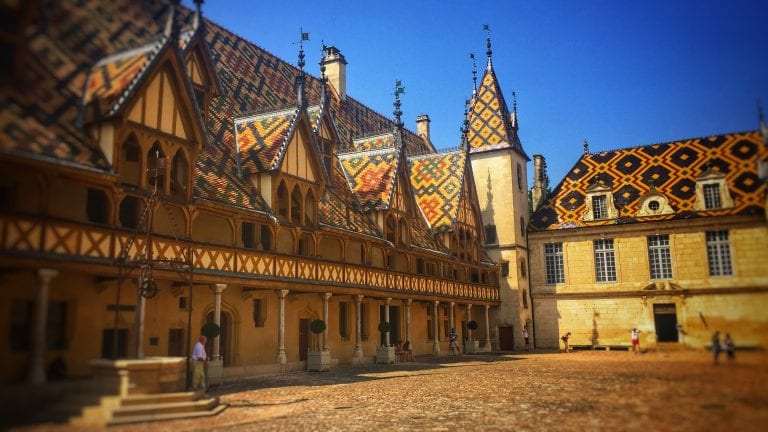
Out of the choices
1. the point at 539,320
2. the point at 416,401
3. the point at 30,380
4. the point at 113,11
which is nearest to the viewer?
the point at 113,11

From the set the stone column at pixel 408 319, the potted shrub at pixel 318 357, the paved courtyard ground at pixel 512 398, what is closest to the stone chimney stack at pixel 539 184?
the stone column at pixel 408 319

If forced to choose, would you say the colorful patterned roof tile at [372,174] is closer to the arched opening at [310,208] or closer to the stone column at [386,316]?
the stone column at [386,316]

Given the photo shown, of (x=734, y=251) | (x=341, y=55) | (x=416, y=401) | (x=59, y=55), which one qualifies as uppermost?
(x=341, y=55)

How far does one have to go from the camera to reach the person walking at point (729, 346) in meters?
5.27

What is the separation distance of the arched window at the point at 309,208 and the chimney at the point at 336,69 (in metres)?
15.7

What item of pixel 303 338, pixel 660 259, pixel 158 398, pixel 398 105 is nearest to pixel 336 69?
pixel 398 105

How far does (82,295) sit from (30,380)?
3.77 metres

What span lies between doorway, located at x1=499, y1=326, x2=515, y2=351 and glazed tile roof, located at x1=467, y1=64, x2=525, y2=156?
43.4 ft

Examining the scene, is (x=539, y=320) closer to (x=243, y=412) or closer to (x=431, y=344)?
(x=431, y=344)

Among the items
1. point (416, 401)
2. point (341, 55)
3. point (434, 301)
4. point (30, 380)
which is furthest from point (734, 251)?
point (341, 55)

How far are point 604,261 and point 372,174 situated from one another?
57.1 ft

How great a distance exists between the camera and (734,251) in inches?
228

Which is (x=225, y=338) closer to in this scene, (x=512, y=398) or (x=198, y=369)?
(x=198, y=369)

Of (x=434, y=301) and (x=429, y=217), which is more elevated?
(x=429, y=217)
